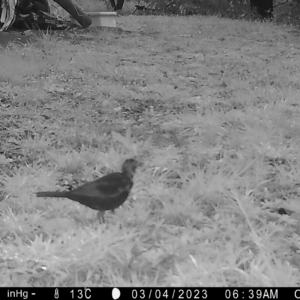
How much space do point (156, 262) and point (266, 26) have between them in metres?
7.50

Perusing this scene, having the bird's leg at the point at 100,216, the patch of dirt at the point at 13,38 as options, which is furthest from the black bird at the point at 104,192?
the patch of dirt at the point at 13,38

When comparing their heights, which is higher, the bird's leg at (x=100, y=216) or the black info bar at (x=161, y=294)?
the bird's leg at (x=100, y=216)

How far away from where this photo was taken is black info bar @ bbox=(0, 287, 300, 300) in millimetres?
1388

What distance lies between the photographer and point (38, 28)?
654 cm

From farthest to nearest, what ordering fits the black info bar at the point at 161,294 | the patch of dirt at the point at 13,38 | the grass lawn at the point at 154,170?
the patch of dirt at the point at 13,38 < the grass lawn at the point at 154,170 < the black info bar at the point at 161,294

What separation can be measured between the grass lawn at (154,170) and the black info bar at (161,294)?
64 millimetres

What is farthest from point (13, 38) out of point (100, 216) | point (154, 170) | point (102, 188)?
point (102, 188)

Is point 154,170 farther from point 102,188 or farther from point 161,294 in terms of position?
point 161,294

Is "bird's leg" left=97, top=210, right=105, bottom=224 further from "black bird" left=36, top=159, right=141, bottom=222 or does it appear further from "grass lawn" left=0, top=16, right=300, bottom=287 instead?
"black bird" left=36, top=159, right=141, bottom=222

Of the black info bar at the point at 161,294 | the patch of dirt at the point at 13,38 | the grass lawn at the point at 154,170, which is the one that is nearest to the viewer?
the black info bar at the point at 161,294

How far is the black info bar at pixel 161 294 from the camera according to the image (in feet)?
4.55

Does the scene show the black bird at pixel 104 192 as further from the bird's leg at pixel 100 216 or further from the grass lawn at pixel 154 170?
the grass lawn at pixel 154 170

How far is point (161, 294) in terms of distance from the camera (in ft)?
4.54

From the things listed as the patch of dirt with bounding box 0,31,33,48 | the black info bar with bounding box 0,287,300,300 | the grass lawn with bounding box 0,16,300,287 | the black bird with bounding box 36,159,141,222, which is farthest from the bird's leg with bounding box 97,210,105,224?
the patch of dirt with bounding box 0,31,33,48
